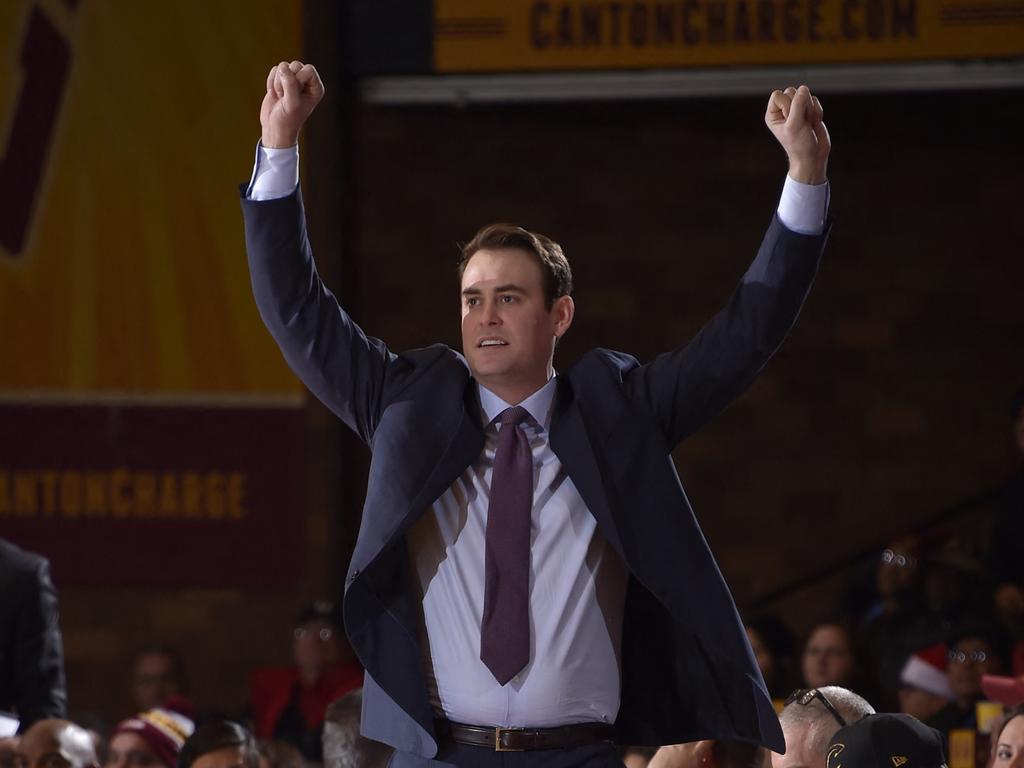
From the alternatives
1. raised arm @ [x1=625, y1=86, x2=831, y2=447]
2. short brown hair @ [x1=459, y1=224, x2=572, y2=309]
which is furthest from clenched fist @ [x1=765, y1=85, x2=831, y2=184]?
short brown hair @ [x1=459, y1=224, x2=572, y2=309]

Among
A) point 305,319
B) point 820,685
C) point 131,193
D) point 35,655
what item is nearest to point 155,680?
point 131,193

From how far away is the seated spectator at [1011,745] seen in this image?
3365 millimetres

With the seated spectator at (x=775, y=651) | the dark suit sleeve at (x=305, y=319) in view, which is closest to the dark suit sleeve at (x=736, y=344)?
the dark suit sleeve at (x=305, y=319)

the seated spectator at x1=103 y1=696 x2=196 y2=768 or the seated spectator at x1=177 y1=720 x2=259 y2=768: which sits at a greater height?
the seated spectator at x1=177 y1=720 x2=259 y2=768

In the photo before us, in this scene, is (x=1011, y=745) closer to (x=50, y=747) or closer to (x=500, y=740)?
(x=500, y=740)

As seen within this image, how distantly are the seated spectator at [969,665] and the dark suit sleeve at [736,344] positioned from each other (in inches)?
121

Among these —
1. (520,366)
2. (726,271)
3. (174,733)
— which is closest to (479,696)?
(520,366)

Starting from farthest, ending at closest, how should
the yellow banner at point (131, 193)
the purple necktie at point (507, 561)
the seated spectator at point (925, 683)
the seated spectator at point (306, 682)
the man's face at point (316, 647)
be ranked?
the yellow banner at point (131, 193)
the man's face at point (316, 647)
the seated spectator at point (306, 682)
the seated spectator at point (925, 683)
the purple necktie at point (507, 561)

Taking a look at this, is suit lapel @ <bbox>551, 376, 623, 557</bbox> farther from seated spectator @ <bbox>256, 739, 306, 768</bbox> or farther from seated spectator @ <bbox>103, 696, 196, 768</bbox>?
seated spectator @ <bbox>103, 696, 196, 768</bbox>

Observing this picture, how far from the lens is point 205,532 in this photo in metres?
7.66

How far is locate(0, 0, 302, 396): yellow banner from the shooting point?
293 inches

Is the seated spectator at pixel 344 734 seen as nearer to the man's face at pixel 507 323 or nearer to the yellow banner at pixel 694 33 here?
the man's face at pixel 507 323

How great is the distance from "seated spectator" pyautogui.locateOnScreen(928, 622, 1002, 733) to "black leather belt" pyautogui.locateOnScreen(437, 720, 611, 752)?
3.14 metres

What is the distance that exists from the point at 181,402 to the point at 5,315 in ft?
2.82
